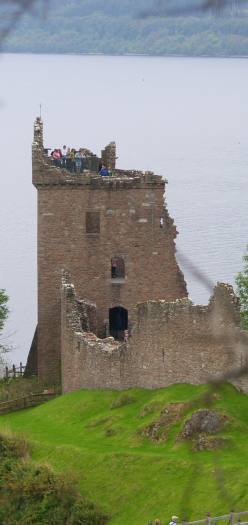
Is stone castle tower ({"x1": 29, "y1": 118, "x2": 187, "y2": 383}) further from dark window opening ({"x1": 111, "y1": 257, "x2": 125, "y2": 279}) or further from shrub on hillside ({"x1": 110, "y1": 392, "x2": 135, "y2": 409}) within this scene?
shrub on hillside ({"x1": 110, "y1": 392, "x2": 135, "y2": 409})

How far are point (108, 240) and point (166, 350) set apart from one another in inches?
382

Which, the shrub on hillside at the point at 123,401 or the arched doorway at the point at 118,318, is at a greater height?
the arched doorway at the point at 118,318

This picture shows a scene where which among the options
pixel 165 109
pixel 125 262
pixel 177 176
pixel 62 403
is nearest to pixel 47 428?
pixel 62 403

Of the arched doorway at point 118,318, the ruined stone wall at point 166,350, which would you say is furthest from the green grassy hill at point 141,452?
the arched doorway at point 118,318

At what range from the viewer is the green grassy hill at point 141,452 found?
32938 millimetres

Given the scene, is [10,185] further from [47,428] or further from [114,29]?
[114,29]

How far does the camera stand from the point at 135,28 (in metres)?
12.8

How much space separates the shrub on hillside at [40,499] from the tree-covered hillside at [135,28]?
67.2 ft

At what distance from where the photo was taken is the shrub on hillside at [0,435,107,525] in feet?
114

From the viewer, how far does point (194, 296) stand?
238 ft

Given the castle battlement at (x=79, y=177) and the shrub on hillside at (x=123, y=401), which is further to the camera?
the castle battlement at (x=79, y=177)

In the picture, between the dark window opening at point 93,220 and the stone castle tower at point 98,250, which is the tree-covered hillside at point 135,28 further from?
the dark window opening at point 93,220

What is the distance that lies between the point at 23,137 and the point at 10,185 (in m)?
29.6

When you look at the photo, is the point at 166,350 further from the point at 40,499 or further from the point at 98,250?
the point at 98,250
